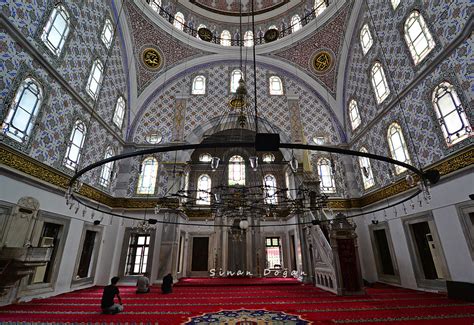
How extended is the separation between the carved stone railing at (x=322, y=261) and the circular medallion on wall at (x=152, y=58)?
9415 mm

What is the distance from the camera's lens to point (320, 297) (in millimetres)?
5637

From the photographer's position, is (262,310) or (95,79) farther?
(95,79)

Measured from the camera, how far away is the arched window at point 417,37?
5.96 meters

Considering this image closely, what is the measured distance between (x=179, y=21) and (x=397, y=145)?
10303 millimetres

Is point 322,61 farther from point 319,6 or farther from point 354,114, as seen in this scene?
point 354,114

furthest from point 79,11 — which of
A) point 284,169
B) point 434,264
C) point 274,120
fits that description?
point 434,264

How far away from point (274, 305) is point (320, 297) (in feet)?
4.94

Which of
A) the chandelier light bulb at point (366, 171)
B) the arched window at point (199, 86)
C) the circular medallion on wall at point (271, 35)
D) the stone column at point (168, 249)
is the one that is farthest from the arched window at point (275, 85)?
the stone column at point (168, 249)

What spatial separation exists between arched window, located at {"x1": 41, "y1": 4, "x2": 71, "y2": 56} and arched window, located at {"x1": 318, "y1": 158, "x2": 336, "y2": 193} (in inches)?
384

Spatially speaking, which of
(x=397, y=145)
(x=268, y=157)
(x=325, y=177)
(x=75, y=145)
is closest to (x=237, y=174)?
(x=268, y=157)

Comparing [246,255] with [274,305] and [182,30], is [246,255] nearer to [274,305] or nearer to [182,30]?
[274,305]

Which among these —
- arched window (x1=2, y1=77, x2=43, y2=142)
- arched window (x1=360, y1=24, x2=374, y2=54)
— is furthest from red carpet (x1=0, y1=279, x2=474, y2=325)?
arched window (x1=360, y1=24, x2=374, y2=54)

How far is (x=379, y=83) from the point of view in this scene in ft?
26.2

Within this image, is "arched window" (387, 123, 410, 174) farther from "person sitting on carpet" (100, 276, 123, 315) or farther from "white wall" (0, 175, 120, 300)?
"white wall" (0, 175, 120, 300)
